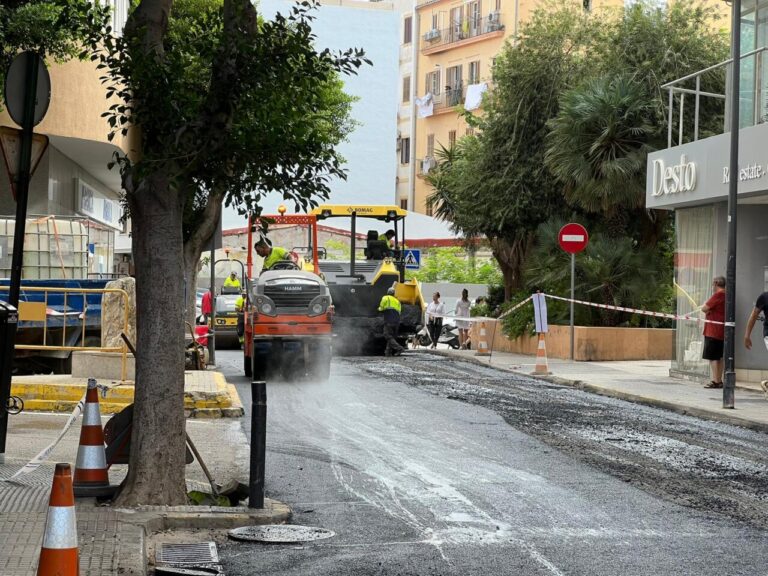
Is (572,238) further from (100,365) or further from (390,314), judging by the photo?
(100,365)

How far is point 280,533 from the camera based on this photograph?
792 cm

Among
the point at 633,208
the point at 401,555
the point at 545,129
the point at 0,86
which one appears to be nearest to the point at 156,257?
the point at 401,555

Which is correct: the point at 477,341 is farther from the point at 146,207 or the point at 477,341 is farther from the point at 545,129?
the point at 146,207

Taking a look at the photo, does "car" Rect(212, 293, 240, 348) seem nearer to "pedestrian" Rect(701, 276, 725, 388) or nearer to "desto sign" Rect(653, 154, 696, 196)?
"desto sign" Rect(653, 154, 696, 196)

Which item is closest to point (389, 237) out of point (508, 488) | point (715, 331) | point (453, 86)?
point (715, 331)

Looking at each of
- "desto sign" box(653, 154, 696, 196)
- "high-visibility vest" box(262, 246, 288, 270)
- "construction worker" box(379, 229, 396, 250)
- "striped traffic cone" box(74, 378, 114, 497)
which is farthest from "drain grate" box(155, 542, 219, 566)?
"construction worker" box(379, 229, 396, 250)

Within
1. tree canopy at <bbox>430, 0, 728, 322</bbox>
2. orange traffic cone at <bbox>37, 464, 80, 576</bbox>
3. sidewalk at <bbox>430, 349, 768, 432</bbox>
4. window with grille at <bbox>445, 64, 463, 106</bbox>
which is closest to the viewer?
orange traffic cone at <bbox>37, 464, 80, 576</bbox>

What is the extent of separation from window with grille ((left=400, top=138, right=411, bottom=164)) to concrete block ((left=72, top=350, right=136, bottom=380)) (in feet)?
177

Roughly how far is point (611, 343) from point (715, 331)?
24.7 ft

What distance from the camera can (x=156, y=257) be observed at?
28.1ft

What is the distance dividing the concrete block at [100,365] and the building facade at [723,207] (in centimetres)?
947

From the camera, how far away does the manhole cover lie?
7738mm

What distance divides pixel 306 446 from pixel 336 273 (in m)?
16.3

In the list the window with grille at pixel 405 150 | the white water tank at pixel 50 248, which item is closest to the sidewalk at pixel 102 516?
the white water tank at pixel 50 248
